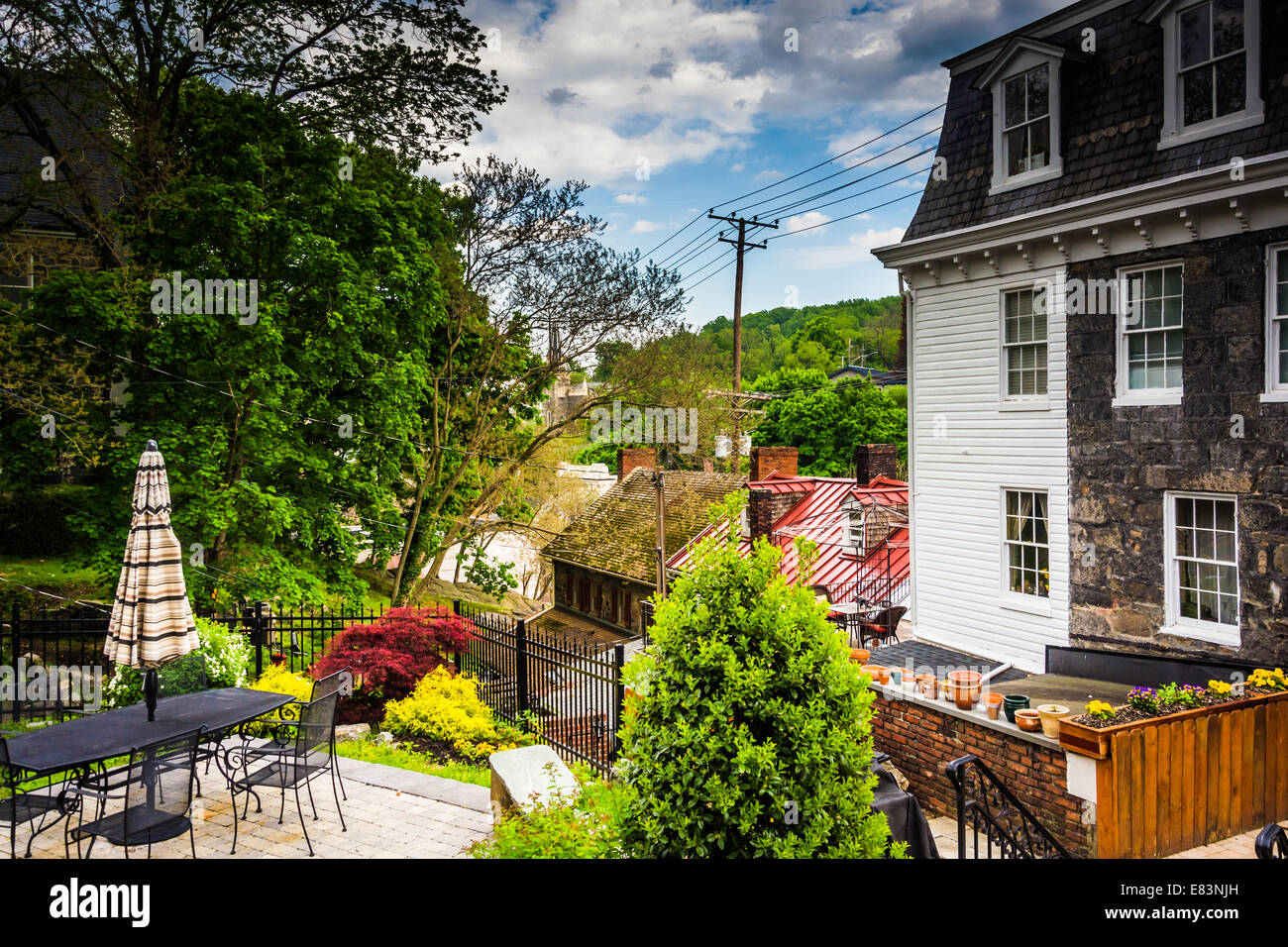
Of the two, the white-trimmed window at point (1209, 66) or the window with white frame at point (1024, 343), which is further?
the window with white frame at point (1024, 343)

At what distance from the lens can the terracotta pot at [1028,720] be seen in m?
8.44

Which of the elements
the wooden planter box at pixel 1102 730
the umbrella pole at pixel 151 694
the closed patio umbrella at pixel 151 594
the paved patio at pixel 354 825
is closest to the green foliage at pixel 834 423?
the wooden planter box at pixel 1102 730

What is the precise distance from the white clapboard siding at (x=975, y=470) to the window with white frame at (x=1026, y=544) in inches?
6.4

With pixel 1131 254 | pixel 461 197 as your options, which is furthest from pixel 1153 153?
pixel 461 197

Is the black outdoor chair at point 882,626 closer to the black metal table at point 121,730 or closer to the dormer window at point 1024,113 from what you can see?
the dormer window at point 1024,113

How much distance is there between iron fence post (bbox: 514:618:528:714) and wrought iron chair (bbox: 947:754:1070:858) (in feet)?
20.8

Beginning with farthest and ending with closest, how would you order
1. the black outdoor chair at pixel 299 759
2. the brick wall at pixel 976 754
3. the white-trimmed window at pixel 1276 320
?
the white-trimmed window at pixel 1276 320 → the brick wall at pixel 976 754 → the black outdoor chair at pixel 299 759

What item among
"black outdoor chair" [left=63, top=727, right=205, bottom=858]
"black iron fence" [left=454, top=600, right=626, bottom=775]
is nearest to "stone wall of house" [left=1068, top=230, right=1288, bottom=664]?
"black iron fence" [left=454, top=600, right=626, bottom=775]

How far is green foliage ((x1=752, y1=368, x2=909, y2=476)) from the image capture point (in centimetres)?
5419

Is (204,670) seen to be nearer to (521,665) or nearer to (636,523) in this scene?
(521,665)

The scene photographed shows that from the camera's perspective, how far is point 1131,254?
38.4 feet

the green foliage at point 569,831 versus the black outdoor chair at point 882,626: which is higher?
the green foliage at point 569,831

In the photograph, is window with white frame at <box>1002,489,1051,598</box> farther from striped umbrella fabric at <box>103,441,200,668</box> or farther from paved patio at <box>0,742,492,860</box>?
striped umbrella fabric at <box>103,441,200,668</box>
